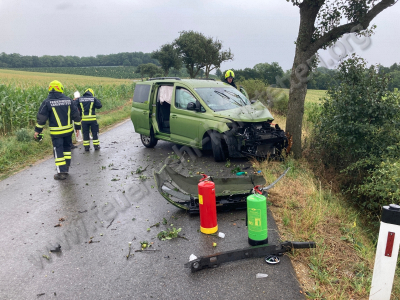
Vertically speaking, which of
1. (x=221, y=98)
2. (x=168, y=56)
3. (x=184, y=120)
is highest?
(x=168, y=56)

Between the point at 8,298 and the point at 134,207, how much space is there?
238 cm

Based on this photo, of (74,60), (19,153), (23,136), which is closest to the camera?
(19,153)

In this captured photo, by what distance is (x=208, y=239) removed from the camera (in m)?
4.03

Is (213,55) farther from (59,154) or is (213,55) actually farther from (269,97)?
(59,154)

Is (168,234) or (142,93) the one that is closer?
(168,234)

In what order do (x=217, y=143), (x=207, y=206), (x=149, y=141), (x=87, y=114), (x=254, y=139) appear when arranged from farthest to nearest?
(x=149, y=141)
(x=87, y=114)
(x=217, y=143)
(x=254, y=139)
(x=207, y=206)

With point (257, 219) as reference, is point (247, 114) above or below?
above

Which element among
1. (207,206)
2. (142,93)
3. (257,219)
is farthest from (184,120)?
(257,219)

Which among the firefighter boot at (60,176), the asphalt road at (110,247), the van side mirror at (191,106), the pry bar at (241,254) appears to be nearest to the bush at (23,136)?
the asphalt road at (110,247)

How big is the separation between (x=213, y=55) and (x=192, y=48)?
10.7ft

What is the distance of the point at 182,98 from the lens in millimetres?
7992

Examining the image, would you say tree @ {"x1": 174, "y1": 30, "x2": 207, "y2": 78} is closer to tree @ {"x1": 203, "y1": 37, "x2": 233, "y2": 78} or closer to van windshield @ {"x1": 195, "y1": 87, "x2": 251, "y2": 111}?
tree @ {"x1": 203, "y1": 37, "x2": 233, "y2": 78}

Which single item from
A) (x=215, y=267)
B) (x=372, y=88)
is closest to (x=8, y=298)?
(x=215, y=267)

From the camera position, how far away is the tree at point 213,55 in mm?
40875
